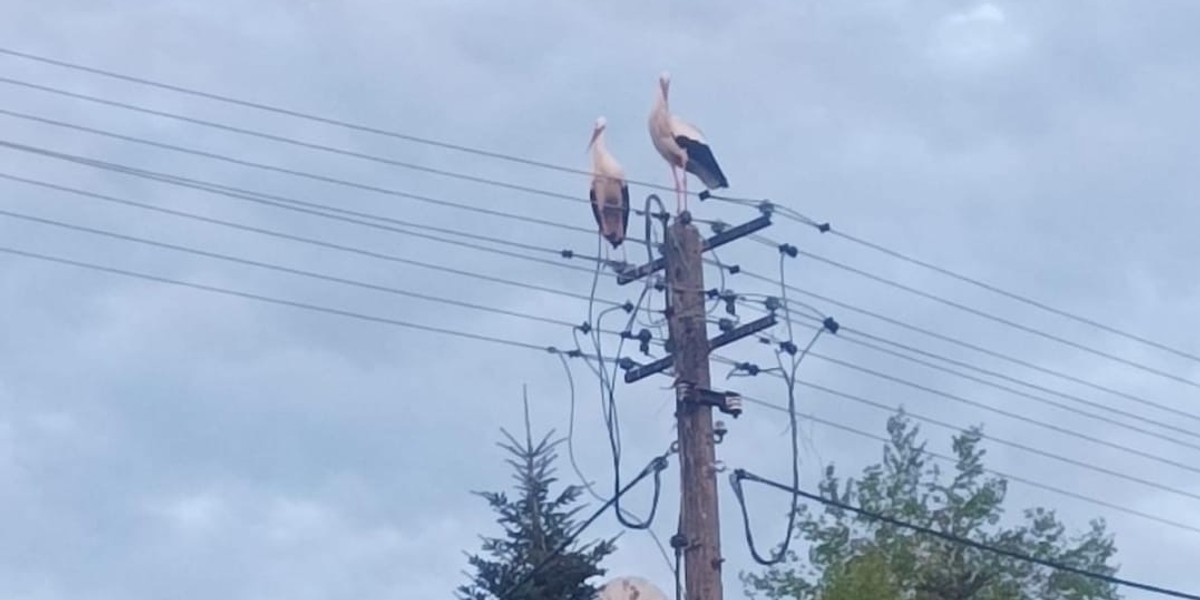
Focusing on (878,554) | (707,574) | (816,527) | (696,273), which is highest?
(816,527)

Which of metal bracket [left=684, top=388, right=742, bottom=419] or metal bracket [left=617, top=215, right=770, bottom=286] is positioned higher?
metal bracket [left=617, top=215, right=770, bottom=286]

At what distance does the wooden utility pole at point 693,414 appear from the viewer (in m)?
14.8

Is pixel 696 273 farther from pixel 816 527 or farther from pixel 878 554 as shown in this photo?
pixel 816 527

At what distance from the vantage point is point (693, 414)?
50.4ft

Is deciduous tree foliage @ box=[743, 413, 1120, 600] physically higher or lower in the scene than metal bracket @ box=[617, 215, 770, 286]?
higher

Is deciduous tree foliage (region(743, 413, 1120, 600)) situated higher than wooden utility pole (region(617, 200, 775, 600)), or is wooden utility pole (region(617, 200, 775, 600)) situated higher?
deciduous tree foliage (region(743, 413, 1120, 600))

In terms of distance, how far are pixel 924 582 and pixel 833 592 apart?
3446 millimetres

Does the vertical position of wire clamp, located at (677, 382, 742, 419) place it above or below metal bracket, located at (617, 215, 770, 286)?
below

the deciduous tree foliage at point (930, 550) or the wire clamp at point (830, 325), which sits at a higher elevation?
the deciduous tree foliage at point (930, 550)

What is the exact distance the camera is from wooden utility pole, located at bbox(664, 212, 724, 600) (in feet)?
48.5

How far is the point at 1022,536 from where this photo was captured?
41562 millimetres

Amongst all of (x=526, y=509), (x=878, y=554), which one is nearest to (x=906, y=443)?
(x=878, y=554)

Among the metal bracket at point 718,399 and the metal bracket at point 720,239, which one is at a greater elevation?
the metal bracket at point 720,239

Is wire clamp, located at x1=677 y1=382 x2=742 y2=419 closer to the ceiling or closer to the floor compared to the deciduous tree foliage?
closer to the floor
